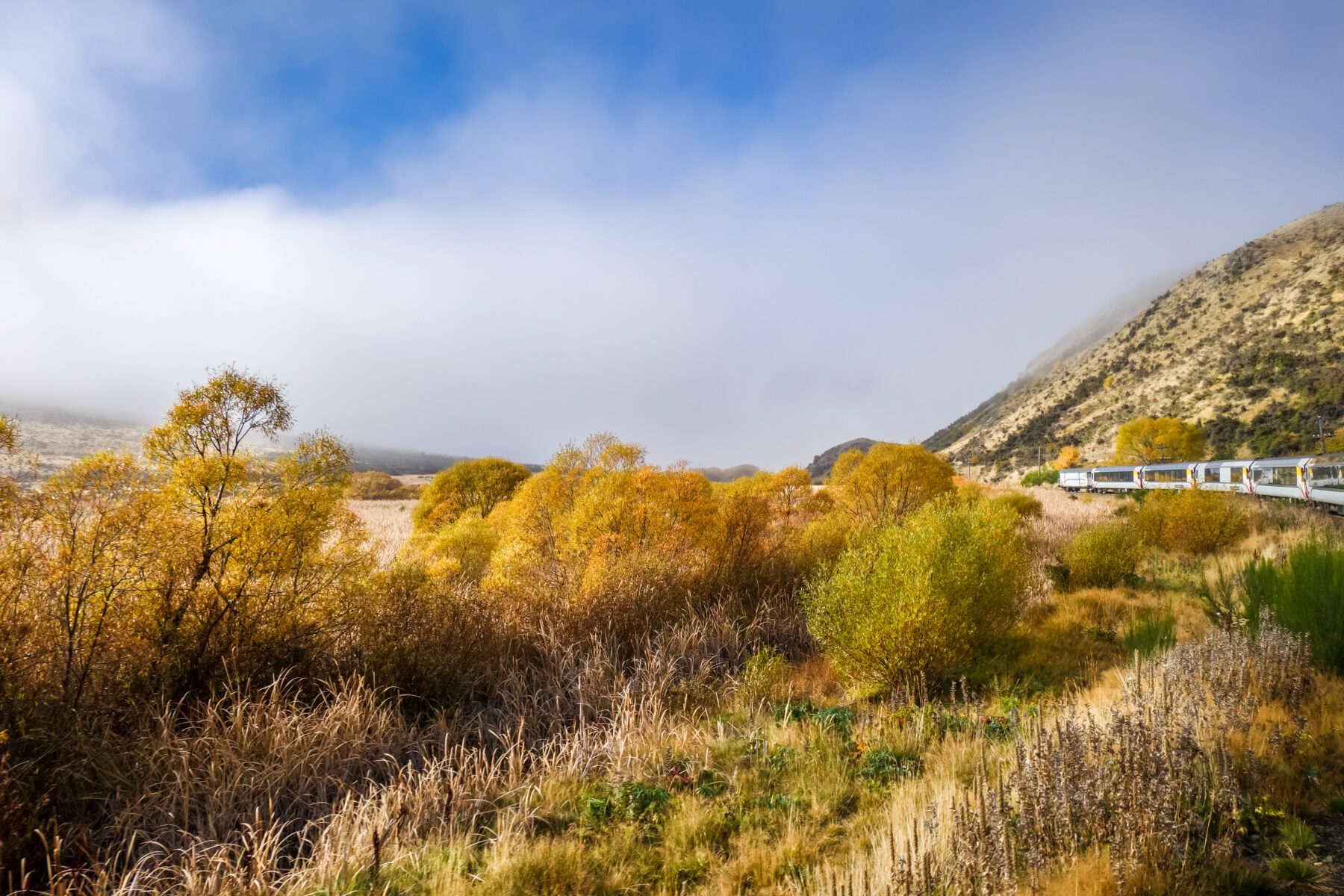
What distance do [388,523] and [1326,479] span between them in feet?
129

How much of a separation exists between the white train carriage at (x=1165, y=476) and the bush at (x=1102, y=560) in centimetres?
2559

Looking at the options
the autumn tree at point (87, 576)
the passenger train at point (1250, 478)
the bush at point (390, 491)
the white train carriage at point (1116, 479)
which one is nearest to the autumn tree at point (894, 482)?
the passenger train at point (1250, 478)

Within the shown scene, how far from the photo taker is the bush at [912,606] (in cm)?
812

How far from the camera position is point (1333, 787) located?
4594mm

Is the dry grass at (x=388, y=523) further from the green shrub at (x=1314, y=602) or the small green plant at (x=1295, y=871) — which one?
the green shrub at (x=1314, y=602)

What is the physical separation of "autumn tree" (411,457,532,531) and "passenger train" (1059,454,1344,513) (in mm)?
25411

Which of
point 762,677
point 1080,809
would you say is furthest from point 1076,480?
point 1080,809

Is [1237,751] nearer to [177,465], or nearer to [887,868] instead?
[887,868]

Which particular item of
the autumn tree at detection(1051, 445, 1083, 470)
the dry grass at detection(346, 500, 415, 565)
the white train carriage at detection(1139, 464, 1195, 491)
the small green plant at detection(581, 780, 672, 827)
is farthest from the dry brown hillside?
the small green plant at detection(581, 780, 672, 827)

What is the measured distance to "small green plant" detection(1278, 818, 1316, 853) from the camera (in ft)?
12.7

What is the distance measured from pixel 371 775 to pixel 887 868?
16.8 feet

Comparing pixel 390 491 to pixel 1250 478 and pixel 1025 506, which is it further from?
pixel 1250 478

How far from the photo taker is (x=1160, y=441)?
54.0m

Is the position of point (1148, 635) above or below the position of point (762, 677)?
above
